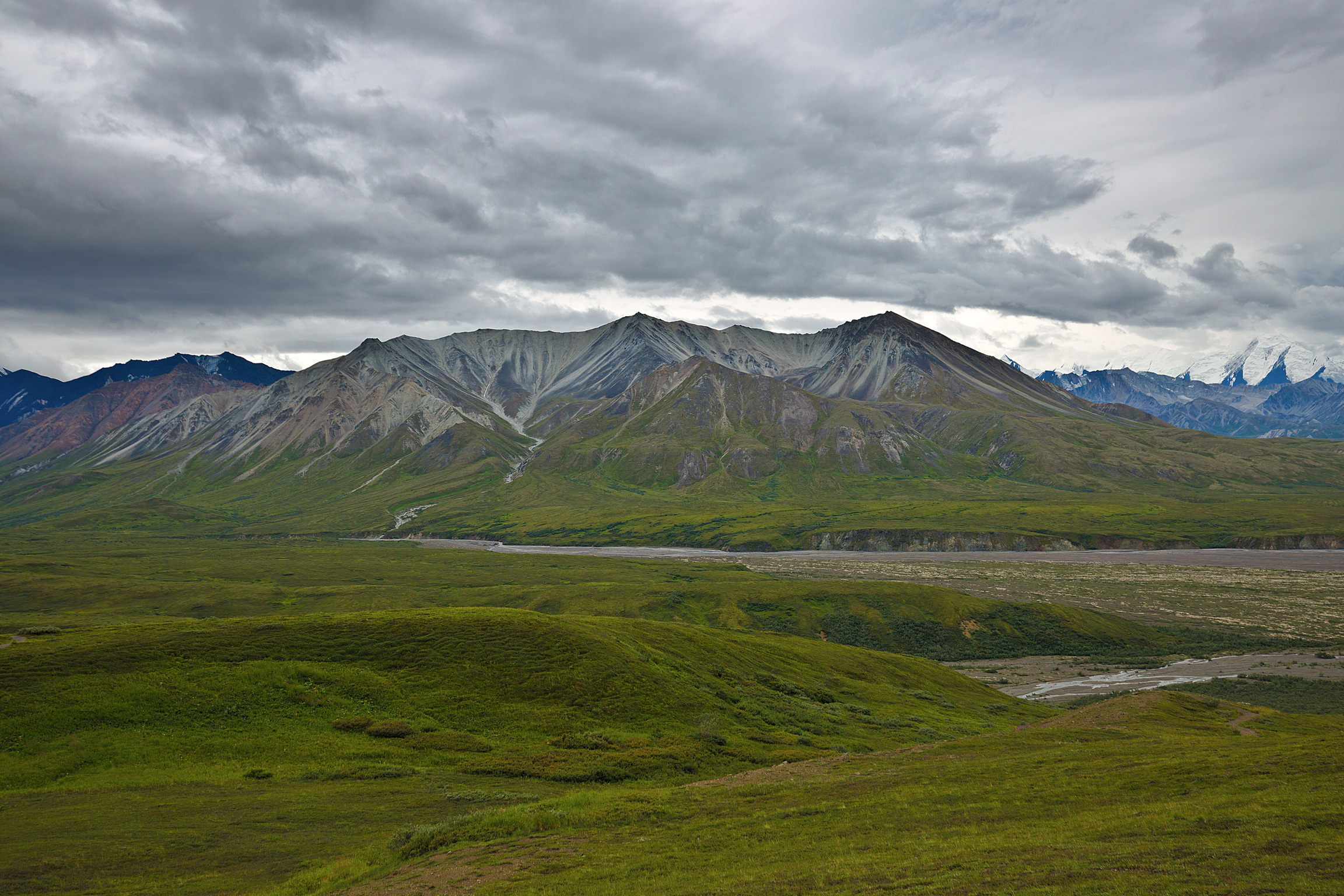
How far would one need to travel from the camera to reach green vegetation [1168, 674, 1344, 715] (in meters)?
A: 93.9

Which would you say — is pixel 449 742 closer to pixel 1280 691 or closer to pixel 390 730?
pixel 390 730

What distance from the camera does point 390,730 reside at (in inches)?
2223

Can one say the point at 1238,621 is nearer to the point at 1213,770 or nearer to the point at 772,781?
the point at 1213,770

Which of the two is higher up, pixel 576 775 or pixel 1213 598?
pixel 576 775

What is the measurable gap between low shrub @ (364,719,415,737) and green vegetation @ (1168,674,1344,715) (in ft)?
320

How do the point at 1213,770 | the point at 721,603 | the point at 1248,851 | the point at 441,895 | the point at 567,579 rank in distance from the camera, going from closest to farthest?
the point at 1248,851
the point at 441,895
the point at 1213,770
the point at 721,603
the point at 567,579

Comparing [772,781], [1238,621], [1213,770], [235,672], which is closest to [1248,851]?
[1213,770]

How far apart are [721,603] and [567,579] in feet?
175

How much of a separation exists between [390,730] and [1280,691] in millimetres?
121261

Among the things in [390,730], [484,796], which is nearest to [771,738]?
[484,796]

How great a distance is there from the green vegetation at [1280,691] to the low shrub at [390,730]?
320 feet

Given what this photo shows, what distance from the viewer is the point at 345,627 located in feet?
244

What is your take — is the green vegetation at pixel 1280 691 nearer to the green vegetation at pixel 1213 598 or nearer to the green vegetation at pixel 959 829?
the green vegetation at pixel 1213 598

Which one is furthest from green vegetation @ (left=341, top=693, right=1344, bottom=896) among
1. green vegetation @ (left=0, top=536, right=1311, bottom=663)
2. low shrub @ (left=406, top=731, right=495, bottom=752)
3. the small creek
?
green vegetation @ (left=0, top=536, right=1311, bottom=663)
